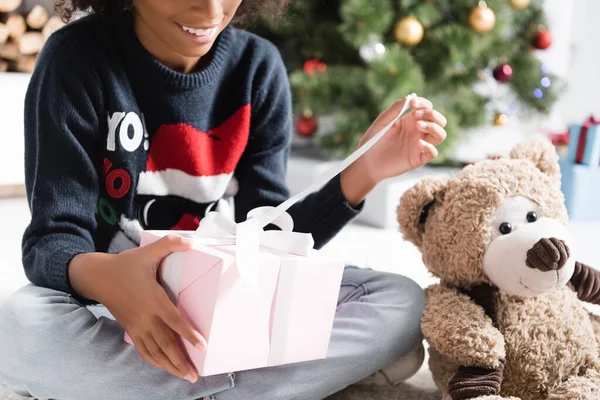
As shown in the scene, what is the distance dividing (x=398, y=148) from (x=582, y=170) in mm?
1059

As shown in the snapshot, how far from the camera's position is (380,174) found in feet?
2.88

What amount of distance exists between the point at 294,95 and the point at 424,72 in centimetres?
34

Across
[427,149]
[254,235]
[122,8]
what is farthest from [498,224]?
[122,8]

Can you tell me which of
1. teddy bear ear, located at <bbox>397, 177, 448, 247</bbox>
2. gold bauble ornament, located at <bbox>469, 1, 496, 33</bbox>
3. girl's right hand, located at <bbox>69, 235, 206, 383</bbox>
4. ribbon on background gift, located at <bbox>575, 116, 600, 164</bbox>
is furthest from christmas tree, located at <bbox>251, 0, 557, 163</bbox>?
girl's right hand, located at <bbox>69, 235, 206, 383</bbox>

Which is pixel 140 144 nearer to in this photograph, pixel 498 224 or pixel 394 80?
pixel 498 224

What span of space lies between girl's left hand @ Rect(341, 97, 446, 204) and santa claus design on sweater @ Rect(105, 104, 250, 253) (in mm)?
157

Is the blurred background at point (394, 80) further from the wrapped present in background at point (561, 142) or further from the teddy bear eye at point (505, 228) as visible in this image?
the teddy bear eye at point (505, 228)

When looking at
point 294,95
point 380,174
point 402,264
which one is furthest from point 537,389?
point 294,95

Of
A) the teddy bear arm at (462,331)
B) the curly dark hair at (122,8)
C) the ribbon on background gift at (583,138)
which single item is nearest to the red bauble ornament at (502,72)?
the ribbon on background gift at (583,138)

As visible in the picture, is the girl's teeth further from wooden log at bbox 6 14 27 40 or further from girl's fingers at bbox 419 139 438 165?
wooden log at bbox 6 14 27 40

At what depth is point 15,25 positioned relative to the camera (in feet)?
6.95

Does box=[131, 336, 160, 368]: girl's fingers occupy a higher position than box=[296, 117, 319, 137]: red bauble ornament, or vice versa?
box=[131, 336, 160, 368]: girl's fingers

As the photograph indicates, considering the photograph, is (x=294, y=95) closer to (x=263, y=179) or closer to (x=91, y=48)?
(x=263, y=179)

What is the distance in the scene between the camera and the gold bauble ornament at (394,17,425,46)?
5.55 ft
